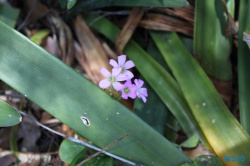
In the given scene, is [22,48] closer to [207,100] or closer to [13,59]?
[13,59]

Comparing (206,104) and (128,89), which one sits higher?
(128,89)

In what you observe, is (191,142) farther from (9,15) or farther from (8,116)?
(9,15)

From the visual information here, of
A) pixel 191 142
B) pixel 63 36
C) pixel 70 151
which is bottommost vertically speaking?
pixel 191 142

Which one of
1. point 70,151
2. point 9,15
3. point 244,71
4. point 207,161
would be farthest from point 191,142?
point 9,15

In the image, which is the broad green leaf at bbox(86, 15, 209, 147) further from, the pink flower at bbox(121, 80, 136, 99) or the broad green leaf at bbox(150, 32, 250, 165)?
the pink flower at bbox(121, 80, 136, 99)

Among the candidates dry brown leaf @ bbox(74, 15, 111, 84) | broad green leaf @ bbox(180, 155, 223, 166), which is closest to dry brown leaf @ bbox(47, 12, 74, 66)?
dry brown leaf @ bbox(74, 15, 111, 84)

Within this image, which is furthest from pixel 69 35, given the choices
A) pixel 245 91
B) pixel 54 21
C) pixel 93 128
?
pixel 245 91

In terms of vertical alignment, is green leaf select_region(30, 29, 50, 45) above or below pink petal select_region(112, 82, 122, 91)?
below
